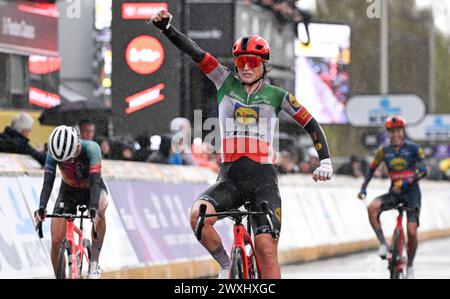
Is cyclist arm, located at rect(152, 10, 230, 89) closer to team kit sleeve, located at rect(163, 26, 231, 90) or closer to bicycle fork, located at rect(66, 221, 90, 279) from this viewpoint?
team kit sleeve, located at rect(163, 26, 231, 90)

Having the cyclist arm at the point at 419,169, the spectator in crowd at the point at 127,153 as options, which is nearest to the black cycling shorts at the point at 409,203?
the cyclist arm at the point at 419,169

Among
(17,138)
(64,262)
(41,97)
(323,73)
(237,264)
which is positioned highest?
(323,73)

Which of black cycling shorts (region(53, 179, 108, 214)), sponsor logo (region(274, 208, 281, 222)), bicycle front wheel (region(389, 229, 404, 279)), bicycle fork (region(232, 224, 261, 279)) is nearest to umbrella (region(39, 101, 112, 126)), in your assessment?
bicycle front wheel (region(389, 229, 404, 279))

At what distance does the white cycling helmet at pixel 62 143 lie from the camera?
12273mm

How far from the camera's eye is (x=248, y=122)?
1110 centimetres

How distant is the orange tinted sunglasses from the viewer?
435 inches

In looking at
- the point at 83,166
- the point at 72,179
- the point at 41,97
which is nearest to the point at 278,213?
the point at 83,166

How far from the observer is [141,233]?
16.5 m

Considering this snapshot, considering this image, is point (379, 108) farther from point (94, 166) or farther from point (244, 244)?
point (244, 244)

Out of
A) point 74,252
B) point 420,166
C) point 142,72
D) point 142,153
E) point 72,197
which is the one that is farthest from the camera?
point 142,72

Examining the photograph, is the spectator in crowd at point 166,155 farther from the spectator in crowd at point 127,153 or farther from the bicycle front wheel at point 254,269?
the bicycle front wheel at point 254,269

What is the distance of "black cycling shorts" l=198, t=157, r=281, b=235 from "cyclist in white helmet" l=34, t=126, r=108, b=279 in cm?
175

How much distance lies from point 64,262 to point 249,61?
2.27 meters
